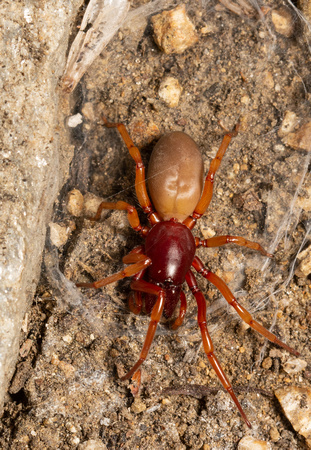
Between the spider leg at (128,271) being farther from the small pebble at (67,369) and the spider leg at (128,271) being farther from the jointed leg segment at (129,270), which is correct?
the small pebble at (67,369)

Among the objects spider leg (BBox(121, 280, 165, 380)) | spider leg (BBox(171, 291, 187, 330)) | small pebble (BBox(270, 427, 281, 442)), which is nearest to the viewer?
spider leg (BBox(121, 280, 165, 380))

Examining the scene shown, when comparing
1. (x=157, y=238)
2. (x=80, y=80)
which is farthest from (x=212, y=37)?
(x=157, y=238)

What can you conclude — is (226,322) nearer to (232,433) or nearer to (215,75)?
(232,433)

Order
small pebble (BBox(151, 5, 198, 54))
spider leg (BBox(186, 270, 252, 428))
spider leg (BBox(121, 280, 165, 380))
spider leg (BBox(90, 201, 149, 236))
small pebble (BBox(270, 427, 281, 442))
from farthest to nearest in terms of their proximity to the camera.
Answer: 1. small pebble (BBox(151, 5, 198, 54))
2. spider leg (BBox(90, 201, 149, 236))
3. small pebble (BBox(270, 427, 281, 442))
4. spider leg (BBox(186, 270, 252, 428))
5. spider leg (BBox(121, 280, 165, 380))

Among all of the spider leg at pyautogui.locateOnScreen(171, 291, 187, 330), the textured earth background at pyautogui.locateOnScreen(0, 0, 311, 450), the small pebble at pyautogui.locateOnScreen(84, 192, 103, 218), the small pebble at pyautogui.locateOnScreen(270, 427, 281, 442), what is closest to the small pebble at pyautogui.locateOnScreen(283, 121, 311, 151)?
the textured earth background at pyautogui.locateOnScreen(0, 0, 311, 450)

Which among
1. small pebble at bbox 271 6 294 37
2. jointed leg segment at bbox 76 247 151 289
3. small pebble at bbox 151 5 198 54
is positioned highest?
small pebble at bbox 151 5 198 54

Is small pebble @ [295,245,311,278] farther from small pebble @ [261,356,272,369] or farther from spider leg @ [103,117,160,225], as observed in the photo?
spider leg @ [103,117,160,225]

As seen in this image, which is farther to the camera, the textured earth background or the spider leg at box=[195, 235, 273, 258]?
the spider leg at box=[195, 235, 273, 258]
